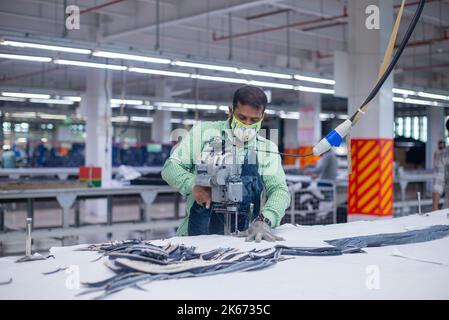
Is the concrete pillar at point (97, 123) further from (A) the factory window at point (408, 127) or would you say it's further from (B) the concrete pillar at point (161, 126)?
(A) the factory window at point (408, 127)

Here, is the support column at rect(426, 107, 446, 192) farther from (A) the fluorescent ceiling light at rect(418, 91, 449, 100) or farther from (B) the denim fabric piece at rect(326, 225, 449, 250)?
(B) the denim fabric piece at rect(326, 225, 449, 250)

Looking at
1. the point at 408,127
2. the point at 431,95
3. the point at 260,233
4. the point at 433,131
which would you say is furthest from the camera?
the point at 408,127

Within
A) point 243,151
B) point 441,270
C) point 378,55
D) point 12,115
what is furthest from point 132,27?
point 12,115

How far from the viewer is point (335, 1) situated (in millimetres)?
10484

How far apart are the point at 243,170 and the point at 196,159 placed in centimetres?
29

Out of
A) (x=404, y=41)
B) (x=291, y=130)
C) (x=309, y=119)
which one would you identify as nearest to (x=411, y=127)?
(x=291, y=130)

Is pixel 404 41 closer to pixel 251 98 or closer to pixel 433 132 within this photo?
pixel 251 98

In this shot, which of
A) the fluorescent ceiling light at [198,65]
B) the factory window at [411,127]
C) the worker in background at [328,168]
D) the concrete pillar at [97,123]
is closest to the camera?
the fluorescent ceiling light at [198,65]

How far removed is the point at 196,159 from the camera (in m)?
3.10

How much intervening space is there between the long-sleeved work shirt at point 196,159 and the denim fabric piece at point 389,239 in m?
0.49

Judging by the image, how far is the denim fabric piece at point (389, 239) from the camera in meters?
2.58

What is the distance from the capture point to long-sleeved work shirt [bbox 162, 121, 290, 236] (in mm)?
3064

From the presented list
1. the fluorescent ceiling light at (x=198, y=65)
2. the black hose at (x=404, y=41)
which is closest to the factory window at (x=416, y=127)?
the fluorescent ceiling light at (x=198, y=65)
